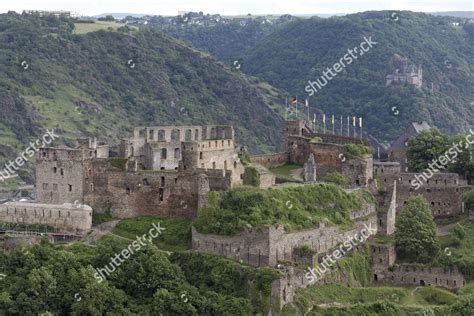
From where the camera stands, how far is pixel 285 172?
319 feet

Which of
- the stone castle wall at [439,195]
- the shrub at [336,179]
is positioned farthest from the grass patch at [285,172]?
the stone castle wall at [439,195]

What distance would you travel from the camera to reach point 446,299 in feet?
262

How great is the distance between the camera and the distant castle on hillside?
18975 centimetres

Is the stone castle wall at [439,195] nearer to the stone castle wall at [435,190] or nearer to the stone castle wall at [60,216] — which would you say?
the stone castle wall at [435,190]

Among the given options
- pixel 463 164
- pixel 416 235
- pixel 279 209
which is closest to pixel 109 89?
pixel 463 164

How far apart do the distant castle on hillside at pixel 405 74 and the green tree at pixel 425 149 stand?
294 ft

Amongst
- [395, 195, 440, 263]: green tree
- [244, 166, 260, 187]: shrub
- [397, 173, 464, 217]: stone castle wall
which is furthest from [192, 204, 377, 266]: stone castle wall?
[397, 173, 464, 217]: stone castle wall

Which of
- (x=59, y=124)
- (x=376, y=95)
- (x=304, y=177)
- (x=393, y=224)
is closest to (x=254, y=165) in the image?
(x=304, y=177)

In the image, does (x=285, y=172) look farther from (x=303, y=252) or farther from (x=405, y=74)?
(x=405, y=74)

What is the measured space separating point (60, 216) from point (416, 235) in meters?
24.5

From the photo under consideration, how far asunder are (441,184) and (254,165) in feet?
48.0

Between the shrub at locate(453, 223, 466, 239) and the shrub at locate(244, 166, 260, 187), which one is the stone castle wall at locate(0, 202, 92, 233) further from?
the shrub at locate(453, 223, 466, 239)

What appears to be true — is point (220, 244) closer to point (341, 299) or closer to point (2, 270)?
point (341, 299)

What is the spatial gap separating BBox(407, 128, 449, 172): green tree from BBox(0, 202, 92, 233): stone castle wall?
2871 centimetres
